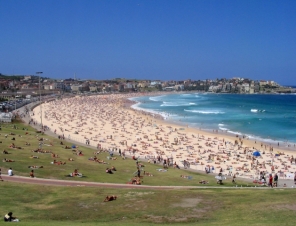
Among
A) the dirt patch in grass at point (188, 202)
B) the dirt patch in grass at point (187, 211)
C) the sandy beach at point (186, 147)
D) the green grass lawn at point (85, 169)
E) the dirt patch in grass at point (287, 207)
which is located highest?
the dirt patch in grass at point (287, 207)

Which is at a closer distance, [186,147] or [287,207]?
[287,207]

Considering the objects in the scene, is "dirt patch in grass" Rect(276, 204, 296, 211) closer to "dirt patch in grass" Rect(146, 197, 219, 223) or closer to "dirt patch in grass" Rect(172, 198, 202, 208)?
→ "dirt patch in grass" Rect(146, 197, 219, 223)

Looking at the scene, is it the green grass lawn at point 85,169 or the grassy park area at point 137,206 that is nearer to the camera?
the grassy park area at point 137,206

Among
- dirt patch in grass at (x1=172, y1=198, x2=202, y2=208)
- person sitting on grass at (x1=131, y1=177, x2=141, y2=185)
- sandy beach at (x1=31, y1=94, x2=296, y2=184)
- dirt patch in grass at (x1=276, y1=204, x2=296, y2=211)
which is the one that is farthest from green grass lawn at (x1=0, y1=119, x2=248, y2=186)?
dirt patch in grass at (x1=276, y1=204, x2=296, y2=211)

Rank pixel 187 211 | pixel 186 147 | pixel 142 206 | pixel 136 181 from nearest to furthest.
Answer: pixel 187 211
pixel 142 206
pixel 136 181
pixel 186 147

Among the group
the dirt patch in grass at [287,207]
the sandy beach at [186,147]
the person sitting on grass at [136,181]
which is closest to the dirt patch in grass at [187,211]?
the dirt patch in grass at [287,207]

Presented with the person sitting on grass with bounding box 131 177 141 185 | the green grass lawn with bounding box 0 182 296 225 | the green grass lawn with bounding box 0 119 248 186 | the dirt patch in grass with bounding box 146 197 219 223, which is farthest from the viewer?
the green grass lawn with bounding box 0 119 248 186

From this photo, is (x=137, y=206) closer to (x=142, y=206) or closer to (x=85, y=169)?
(x=142, y=206)

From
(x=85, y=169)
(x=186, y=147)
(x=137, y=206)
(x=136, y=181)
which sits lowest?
(x=186, y=147)

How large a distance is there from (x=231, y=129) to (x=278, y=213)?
4137 cm

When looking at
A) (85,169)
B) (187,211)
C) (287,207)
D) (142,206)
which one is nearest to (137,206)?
(142,206)

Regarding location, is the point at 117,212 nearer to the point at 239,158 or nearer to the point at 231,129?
the point at 239,158

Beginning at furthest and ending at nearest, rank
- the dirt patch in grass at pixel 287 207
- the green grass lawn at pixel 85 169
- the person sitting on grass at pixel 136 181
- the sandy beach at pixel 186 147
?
the sandy beach at pixel 186 147, the green grass lawn at pixel 85 169, the person sitting on grass at pixel 136 181, the dirt patch in grass at pixel 287 207

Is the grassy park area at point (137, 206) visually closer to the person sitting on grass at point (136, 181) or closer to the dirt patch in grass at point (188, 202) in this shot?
the dirt patch in grass at point (188, 202)
